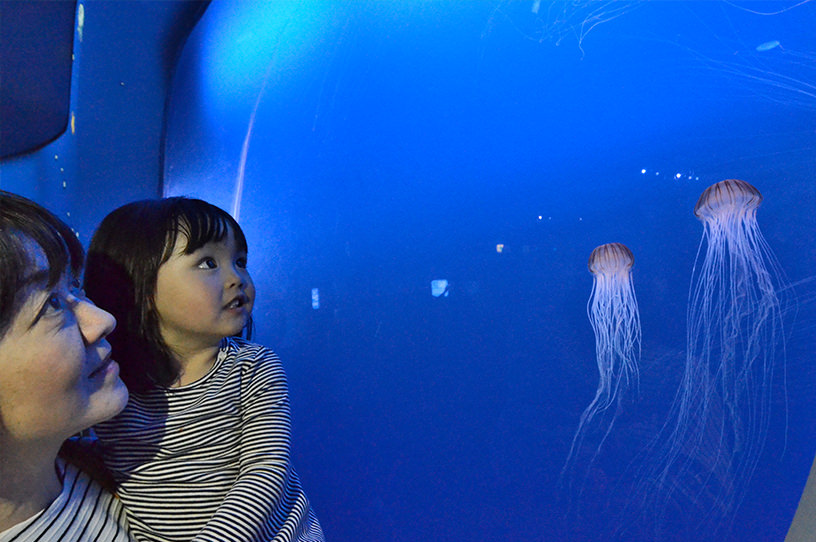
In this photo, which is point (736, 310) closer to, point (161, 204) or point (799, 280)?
point (799, 280)

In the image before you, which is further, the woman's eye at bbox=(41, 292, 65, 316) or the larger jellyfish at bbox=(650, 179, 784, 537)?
the larger jellyfish at bbox=(650, 179, 784, 537)

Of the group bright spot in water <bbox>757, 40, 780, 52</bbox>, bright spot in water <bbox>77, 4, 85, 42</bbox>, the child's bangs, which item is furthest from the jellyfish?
bright spot in water <bbox>77, 4, 85, 42</bbox>

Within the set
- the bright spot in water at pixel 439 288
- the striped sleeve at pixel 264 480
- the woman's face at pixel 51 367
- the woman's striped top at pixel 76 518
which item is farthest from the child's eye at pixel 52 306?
the bright spot in water at pixel 439 288

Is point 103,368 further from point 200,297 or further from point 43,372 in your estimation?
point 200,297

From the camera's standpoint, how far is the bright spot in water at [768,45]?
1198 mm

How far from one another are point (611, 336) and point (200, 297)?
83 cm

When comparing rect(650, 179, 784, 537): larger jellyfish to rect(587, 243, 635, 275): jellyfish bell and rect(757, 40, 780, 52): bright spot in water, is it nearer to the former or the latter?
rect(587, 243, 635, 275): jellyfish bell

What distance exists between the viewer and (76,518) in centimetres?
70

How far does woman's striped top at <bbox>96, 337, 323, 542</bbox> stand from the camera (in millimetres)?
830

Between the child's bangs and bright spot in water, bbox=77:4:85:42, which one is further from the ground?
bright spot in water, bbox=77:4:85:42

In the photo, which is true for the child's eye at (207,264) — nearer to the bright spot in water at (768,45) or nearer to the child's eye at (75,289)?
the child's eye at (75,289)

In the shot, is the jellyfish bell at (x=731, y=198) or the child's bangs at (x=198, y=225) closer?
the child's bangs at (x=198, y=225)

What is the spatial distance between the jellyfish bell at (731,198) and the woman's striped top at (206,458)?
0.90 metres

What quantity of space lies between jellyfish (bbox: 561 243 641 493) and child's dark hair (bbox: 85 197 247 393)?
31.5 inches
